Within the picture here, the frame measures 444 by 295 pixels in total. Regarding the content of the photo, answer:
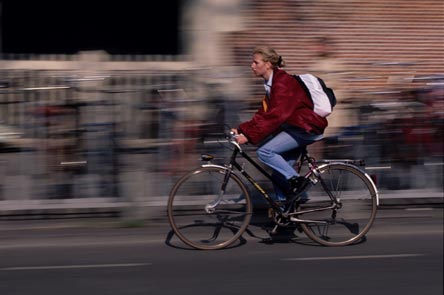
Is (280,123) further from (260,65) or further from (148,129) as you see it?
(148,129)

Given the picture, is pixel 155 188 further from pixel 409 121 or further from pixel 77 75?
pixel 409 121

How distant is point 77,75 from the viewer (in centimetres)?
1057

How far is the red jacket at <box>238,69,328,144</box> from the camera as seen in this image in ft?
26.3

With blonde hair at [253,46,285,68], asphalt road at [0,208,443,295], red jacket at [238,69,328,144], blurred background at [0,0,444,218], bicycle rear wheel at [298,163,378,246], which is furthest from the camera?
blurred background at [0,0,444,218]

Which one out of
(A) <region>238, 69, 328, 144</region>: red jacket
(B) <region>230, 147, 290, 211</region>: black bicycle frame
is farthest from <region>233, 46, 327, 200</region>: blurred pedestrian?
(B) <region>230, 147, 290, 211</region>: black bicycle frame

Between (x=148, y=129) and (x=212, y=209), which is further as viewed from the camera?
(x=148, y=129)

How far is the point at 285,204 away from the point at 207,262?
983mm

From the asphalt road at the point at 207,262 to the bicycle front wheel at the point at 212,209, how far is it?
5.8 inches

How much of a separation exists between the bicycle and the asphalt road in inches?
6.1

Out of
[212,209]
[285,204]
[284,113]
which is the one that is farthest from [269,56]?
[212,209]

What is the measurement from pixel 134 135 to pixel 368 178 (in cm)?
273

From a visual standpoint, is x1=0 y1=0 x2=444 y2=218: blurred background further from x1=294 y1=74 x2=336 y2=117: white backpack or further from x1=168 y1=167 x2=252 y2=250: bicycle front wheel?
x1=294 y1=74 x2=336 y2=117: white backpack

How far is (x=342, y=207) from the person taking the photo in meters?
8.40

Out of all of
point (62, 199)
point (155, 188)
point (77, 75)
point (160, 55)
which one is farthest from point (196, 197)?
point (160, 55)
